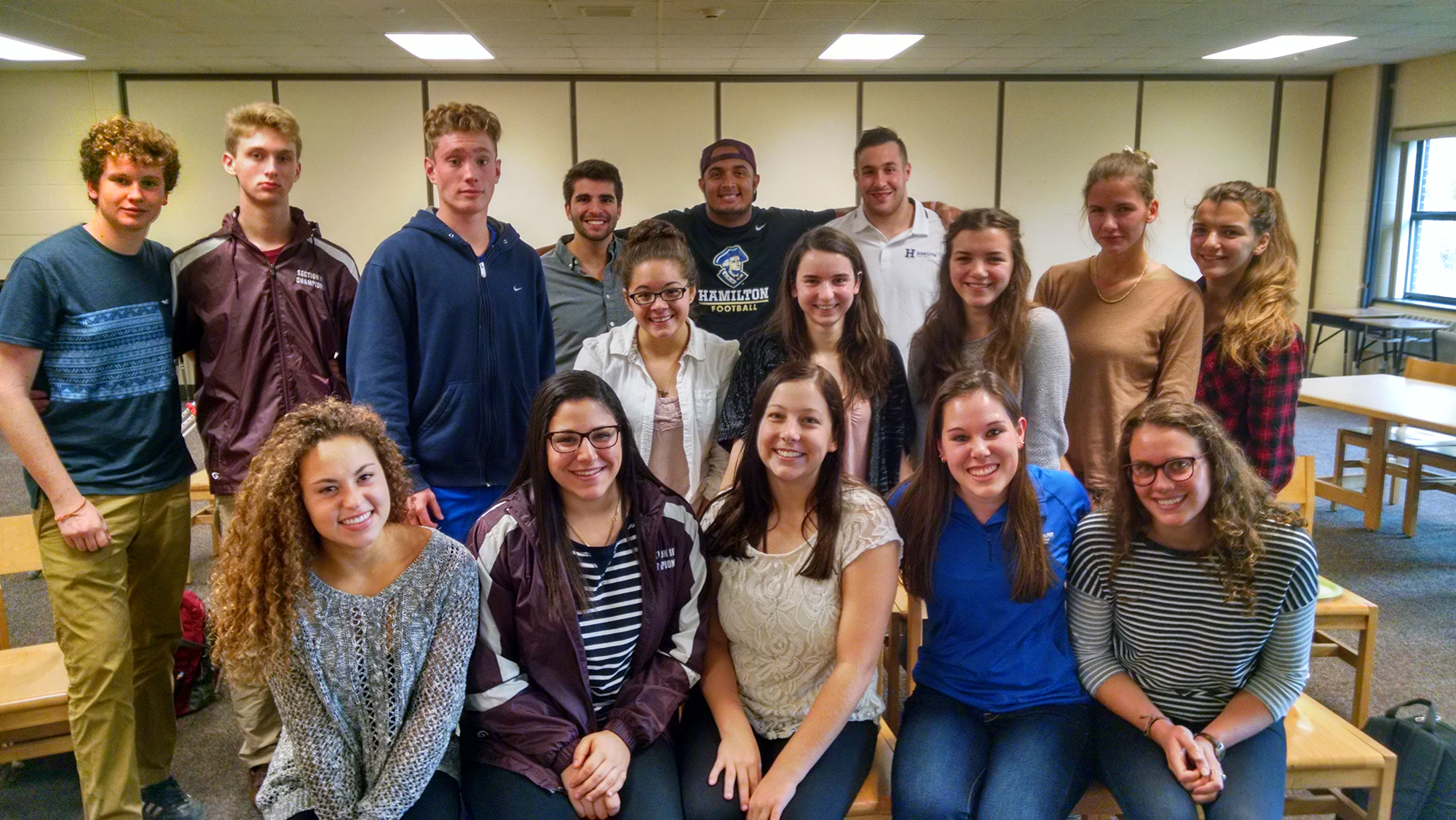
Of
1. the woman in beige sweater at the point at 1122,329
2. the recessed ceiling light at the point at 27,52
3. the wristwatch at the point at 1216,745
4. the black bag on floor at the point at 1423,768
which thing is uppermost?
the recessed ceiling light at the point at 27,52

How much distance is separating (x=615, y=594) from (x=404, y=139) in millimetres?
7680

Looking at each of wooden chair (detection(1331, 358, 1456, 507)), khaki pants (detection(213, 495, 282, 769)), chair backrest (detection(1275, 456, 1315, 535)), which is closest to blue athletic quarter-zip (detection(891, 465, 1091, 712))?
chair backrest (detection(1275, 456, 1315, 535))

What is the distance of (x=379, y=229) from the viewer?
8.54 metres

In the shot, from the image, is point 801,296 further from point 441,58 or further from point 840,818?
point 441,58

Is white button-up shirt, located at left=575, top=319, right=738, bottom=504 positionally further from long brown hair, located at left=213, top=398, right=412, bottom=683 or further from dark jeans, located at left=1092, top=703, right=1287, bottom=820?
dark jeans, located at left=1092, top=703, right=1287, bottom=820

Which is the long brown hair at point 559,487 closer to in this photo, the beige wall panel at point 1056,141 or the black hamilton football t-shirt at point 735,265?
the black hamilton football t-shirt at point 735,265

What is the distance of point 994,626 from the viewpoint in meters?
1.91

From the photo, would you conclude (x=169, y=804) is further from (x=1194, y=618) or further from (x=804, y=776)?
(x=1194, y=618)

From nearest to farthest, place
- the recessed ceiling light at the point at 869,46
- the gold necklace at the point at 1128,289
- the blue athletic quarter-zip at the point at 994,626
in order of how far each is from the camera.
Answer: the blue athletic quarter-zip at the point at 994,626
the gold necklace at the point at 1128,289
the recessed ceiling light at the point at 869,46

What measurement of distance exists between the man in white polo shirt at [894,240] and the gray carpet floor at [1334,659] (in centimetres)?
197

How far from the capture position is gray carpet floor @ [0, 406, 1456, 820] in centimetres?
262

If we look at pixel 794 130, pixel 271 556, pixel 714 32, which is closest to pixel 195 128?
pixel 714 32

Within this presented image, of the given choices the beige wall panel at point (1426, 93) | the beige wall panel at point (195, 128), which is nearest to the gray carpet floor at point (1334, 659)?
the beige wall panel at point (195, 128)

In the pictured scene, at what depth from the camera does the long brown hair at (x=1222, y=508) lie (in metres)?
1.78
